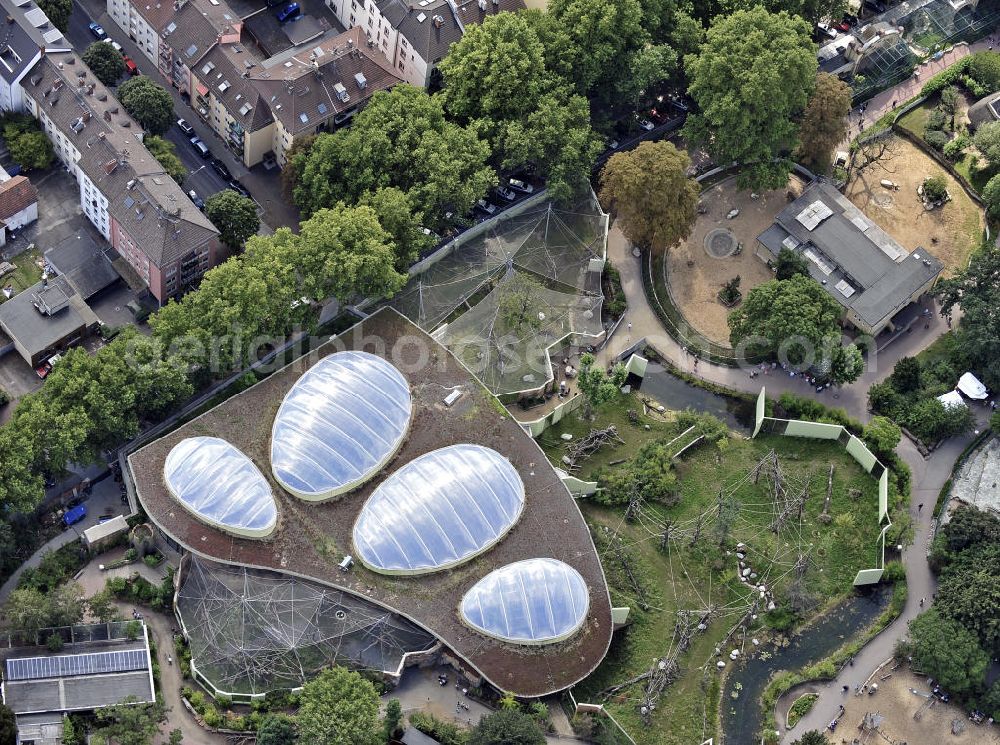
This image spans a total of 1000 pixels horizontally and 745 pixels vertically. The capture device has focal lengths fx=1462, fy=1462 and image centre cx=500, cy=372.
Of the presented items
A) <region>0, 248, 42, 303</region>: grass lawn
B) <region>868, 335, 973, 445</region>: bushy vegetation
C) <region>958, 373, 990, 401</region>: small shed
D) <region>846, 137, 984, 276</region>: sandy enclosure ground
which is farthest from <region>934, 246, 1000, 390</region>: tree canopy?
<region>0, 248, 42, 303</region>: grass lawn

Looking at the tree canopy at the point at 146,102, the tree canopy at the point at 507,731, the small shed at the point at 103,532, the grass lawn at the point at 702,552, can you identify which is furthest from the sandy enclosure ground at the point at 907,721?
the tree canopy at the point at 146,102

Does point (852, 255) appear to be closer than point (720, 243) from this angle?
Yes

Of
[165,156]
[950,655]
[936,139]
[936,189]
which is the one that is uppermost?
[165,156]

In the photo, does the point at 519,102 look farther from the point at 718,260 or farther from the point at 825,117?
the point at 825,117

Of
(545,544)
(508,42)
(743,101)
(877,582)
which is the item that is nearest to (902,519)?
(877,582)

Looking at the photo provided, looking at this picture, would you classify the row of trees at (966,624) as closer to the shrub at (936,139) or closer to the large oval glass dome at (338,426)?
the shrub at (936,139)

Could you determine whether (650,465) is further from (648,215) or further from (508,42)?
(508,42)

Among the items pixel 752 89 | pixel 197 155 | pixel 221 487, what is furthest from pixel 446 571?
pixel 752 89
